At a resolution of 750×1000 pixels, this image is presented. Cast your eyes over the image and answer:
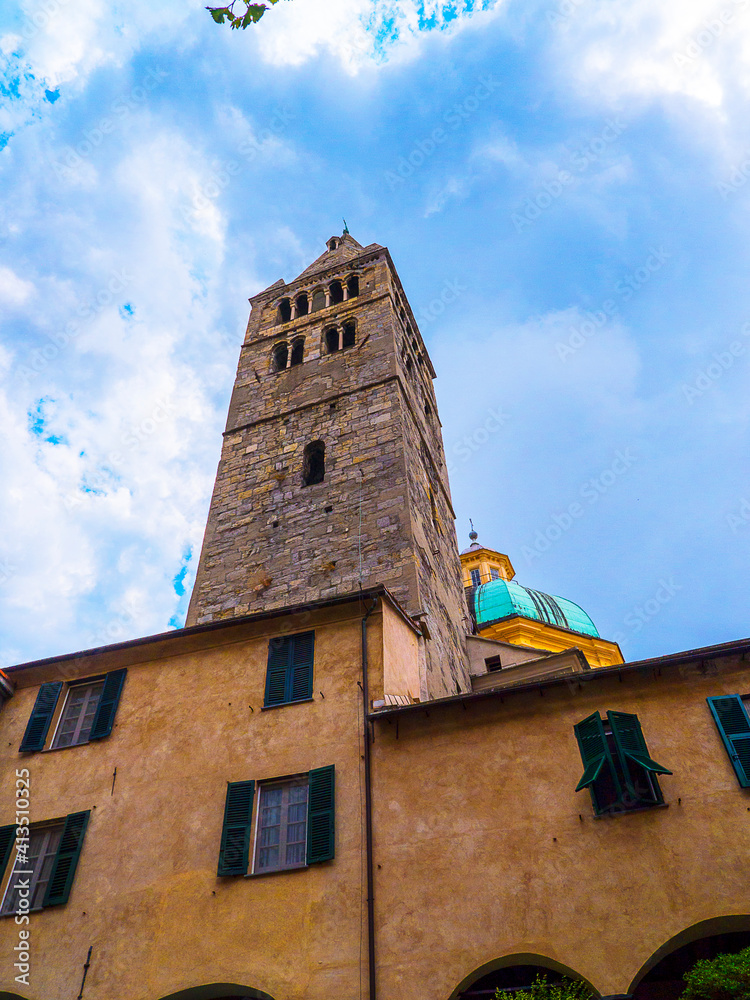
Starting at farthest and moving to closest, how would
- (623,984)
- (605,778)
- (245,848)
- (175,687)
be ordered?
(175,687) < (245,848) < (605,778) < (623,984)

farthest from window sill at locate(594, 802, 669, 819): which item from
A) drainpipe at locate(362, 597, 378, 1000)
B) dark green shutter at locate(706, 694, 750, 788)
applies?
drainpipe at locate(362, 597, 378, 1000)

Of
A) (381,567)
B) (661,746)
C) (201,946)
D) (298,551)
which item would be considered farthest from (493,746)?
(298,551)

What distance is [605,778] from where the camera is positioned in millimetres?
10227

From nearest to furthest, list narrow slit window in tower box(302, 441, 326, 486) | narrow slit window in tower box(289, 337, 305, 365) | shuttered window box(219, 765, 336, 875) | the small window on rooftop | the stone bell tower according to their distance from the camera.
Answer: shuttered window box(219, 765, 336, 875)
the stone bell tower
narrow slit window in tower box(302, 441, 326, 486)
the small window on rooftop
narrow slit window in tower box(289, 337, 305, 365)

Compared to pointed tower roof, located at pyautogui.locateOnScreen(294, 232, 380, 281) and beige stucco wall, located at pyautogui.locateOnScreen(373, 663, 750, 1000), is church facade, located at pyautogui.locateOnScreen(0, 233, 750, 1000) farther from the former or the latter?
pointed tower roof, located at pyautogui.locateOnScreen(294, 232, 380, 281)

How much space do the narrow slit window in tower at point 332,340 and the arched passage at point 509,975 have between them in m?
19.2

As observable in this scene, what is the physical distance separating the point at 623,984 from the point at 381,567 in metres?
10.3

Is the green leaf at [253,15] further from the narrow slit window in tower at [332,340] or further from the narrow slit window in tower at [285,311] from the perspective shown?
the narrow slit window in tower at [285,311]

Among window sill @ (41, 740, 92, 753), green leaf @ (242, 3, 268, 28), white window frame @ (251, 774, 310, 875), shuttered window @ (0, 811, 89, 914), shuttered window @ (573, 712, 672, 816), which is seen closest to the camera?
green leaf @ (242, 3, 268, 28)

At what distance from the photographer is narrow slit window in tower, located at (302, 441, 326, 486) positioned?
21359 mm

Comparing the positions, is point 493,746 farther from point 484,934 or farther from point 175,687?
point 175,687

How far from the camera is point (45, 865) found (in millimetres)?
11906

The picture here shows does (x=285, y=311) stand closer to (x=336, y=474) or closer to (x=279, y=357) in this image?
(x=279, y=357)

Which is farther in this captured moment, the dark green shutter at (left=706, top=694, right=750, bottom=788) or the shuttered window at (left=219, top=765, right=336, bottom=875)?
the shuttered window at (left=219, top=765, right=336, bottom=875)
